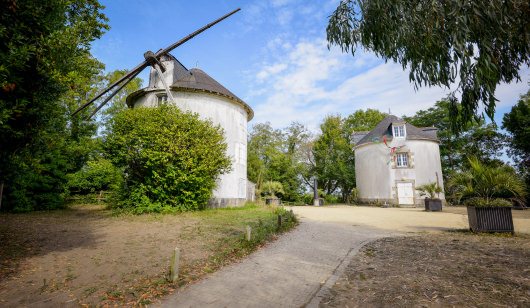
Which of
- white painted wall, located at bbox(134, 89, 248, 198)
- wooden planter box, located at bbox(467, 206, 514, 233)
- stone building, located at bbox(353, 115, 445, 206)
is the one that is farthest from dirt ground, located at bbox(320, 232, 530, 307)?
stone building, located at bbox(353, 115, 445, 206)

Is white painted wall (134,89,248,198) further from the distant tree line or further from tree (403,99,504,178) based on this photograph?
tree (403,99,504,178)

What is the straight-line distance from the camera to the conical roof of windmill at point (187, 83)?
17625 millimetres

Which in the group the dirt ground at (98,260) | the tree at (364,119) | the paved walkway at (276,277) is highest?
the tree at (364,119)

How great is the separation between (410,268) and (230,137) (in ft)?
50.2

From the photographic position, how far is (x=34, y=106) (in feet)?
16.7

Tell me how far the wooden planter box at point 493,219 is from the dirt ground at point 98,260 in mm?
8485

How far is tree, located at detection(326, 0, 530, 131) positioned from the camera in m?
4.57

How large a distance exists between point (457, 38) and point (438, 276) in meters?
4.51

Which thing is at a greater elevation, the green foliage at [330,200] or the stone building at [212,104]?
the stone building at [212,104]

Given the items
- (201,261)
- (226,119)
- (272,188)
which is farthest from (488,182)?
(272,188)

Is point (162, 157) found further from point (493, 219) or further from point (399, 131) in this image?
point (399, 131)

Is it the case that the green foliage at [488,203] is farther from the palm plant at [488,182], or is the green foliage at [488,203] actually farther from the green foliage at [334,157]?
the green foliage at [334,157]

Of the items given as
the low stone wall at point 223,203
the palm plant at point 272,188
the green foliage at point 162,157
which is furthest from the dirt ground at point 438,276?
the palm plant at point 272,188

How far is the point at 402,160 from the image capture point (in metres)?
26.1
